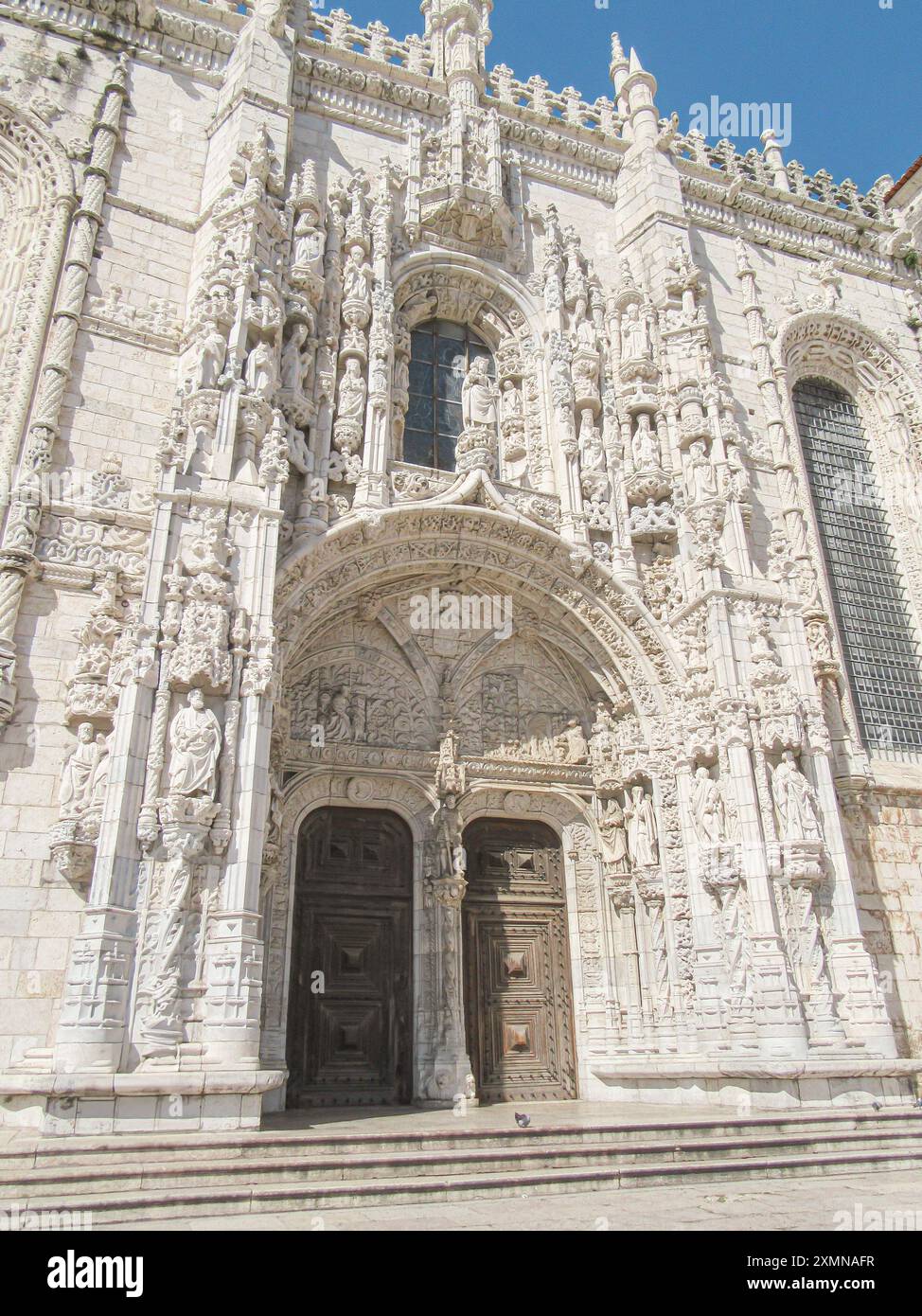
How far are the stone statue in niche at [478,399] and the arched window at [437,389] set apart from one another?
0.56 feet

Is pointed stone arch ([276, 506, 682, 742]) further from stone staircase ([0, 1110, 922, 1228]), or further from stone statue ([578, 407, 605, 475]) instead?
stone staircase ([0, 1110, 922, 1228])

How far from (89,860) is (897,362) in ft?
51.7

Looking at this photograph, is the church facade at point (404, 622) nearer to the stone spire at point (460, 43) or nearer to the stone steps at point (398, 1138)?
the stone spire at point (460, 43)

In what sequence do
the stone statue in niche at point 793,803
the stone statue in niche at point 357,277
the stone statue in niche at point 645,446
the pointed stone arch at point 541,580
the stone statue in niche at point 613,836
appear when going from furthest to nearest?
the stone statue in niche at point 645,446
the stone statue in niche at point 357,277
the stone statue in niche at point 613,836
the pointed stone arch at point 541,580
the stone statue in niche at point 793,803

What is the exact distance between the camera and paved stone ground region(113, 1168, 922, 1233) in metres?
5.09

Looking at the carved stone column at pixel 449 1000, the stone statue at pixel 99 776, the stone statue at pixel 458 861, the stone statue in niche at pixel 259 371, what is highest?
the stone statue in niche at pixel 259 371

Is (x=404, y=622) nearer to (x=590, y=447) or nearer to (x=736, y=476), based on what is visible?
(x=590, y=447)

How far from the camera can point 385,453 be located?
38.7 feet

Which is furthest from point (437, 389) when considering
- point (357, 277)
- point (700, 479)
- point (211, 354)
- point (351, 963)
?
Answer: point (351, 963)

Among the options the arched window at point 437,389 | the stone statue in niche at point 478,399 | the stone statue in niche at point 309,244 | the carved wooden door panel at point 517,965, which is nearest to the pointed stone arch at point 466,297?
the arched window at point 437,389

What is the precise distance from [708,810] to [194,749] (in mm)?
5940

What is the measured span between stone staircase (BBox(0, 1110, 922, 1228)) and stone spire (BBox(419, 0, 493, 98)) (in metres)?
14.5

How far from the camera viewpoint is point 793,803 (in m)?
11.0

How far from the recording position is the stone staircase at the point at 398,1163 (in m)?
5.57
